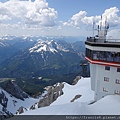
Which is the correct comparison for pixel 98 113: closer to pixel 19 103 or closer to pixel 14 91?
pixel 19 103

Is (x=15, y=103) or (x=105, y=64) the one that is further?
(x=15, y=103)

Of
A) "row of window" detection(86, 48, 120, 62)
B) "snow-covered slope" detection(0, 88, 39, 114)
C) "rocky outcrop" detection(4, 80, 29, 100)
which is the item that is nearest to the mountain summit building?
"row of window" detection(86, 48, 120, 62)

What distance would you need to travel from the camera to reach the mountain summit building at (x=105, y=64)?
30984 millimetres

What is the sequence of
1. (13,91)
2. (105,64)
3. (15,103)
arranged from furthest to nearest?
1. (13,91)
2. (15,103)
3. (105,64)

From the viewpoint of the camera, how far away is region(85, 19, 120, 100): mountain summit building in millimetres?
30984

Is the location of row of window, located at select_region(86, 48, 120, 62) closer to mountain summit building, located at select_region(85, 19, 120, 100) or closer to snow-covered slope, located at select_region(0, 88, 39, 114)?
mountain summit building, located at select_region(85, 19, 120, 100)

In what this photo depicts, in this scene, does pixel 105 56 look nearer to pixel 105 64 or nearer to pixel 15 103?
pixel 105 64

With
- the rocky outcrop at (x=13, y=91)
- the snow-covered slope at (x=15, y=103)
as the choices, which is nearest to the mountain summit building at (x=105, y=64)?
the snow-covered slope at (x=15, y=103)

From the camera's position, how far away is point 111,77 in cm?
3247

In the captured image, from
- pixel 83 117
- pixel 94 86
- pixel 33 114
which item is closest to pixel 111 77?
pixel 94 86

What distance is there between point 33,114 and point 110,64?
1474 centimetres

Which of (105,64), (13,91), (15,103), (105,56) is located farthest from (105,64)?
(13,91)

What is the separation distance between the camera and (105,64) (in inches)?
1260

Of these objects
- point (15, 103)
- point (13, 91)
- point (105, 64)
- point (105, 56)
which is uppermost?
point (105, 56)
